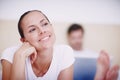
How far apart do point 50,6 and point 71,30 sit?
19 centimetres

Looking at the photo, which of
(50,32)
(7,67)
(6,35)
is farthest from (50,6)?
(7,67)

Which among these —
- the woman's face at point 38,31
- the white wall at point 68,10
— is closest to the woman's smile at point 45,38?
the woman's face at point 38,31

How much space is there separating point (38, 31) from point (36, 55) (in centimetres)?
14

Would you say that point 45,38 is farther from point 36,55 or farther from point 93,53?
point 93,53

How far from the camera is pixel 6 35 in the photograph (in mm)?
1314

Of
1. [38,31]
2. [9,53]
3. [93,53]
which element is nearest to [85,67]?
[93,53]

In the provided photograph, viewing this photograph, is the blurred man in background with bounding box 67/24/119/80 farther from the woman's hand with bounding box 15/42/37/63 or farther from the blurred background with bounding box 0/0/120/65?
the woman's hand with bounding box 15/42/37/63

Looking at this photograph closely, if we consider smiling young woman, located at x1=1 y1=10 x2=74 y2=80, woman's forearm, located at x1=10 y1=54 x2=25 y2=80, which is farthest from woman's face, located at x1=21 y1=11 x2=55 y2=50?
woman's forearm, located at x1=10 y1=54 x2=25 y2=80

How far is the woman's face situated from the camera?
1.27 m

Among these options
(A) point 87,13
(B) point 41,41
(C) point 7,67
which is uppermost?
(A) point 87,13

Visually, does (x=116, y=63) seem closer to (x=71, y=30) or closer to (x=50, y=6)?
(x=71, y=30)

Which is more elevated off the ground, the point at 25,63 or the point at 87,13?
the point at 87,13

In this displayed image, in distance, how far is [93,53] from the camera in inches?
51.5

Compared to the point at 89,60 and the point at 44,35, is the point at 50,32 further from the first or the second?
the point at 89,60
